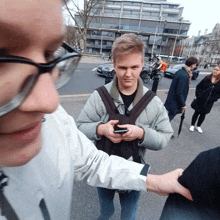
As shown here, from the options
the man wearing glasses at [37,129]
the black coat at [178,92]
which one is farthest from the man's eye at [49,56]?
the black coat at [178,92]

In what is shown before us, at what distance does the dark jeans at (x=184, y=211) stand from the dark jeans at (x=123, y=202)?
0.81 meters

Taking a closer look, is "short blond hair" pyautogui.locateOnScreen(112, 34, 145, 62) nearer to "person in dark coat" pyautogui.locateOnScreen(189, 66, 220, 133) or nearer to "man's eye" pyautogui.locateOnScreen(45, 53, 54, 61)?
"man's eye" pyautogui.locateOnScreen(45, 53, 54, 61)

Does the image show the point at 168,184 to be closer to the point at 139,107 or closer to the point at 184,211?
the point at 184,211

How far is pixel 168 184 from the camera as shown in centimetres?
87

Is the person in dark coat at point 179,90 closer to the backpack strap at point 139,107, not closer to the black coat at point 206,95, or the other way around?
the black coat at point 206,95

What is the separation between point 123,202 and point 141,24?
6155 centimetres

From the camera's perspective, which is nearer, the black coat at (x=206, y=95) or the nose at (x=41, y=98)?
the nose at (x=41, y=98)

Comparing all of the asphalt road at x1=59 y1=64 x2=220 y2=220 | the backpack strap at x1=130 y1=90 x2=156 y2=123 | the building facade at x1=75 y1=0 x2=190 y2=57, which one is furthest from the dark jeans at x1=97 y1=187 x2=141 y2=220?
the building facade at x1=75 y1=0 x2=190 y2=57

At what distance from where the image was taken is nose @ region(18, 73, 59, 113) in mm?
417

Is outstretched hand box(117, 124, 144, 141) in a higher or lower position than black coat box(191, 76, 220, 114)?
higher

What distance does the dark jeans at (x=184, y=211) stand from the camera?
25.7 inches

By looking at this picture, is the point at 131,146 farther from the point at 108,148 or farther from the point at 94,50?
the point at 94,50

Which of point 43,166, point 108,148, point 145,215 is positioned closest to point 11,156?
point 43,166

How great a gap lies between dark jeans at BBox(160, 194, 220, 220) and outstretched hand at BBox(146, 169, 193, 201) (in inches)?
1.2
